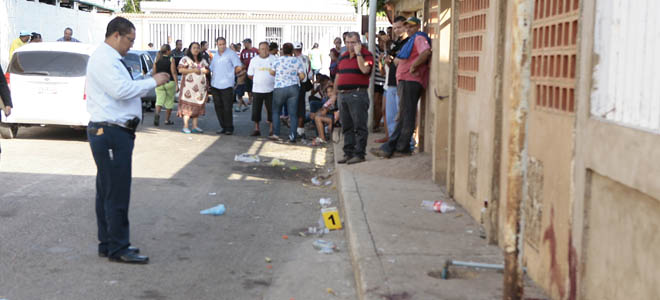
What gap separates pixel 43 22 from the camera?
30953 millimetres

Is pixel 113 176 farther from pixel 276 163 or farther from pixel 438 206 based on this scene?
pixel 276 163

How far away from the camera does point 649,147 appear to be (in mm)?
3432

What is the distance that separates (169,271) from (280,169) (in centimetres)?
575

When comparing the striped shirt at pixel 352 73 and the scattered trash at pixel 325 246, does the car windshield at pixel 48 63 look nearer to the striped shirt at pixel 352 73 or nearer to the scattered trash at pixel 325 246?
the striped shirt at pixel 352 73

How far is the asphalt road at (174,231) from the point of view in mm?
5754

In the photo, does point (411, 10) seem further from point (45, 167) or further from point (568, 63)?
point (568, 63)

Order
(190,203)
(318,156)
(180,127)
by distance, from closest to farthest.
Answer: (190,203), (318,156), (180,127)

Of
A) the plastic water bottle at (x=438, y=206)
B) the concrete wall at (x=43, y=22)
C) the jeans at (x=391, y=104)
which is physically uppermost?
the concrete wall at (x=43, y=22)

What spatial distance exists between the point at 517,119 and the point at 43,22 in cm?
3037

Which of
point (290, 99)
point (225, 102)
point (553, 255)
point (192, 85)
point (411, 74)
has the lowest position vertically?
point (553, 255)

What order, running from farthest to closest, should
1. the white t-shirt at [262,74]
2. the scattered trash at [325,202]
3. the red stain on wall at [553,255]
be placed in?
the white t-shirt at [262,74], the scattered trash at [325,202], the red stain on wall at [553,255]

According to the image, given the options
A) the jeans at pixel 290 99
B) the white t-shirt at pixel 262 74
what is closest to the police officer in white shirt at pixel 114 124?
the jeans at pixel 290 99

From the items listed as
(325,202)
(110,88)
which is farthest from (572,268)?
(325,202)

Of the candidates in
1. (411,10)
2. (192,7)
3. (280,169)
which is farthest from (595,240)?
(192,7)
